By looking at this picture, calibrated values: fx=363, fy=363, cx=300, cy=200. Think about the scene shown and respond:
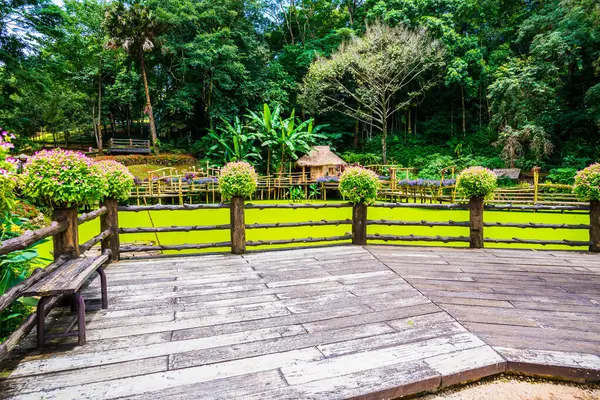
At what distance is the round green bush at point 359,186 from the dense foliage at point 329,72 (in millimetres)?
10732

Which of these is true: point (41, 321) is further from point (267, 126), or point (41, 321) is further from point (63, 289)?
point (267, 126)

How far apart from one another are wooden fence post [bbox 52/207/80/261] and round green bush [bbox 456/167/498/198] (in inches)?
198

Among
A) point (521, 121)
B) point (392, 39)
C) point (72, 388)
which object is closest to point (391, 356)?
point (72, 388)

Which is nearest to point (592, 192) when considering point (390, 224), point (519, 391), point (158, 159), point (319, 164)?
point (390, 224)

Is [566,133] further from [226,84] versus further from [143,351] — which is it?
[143,351]

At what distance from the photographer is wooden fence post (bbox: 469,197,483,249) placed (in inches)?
215

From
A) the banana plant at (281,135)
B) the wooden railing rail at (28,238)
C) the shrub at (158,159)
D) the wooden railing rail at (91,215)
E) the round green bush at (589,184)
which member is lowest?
the wooden railing rail at (28,238)

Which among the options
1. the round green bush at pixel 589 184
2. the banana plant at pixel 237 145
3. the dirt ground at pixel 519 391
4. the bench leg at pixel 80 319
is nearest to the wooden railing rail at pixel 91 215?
the bench leg at pixel 80 319

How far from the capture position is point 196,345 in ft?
8.23

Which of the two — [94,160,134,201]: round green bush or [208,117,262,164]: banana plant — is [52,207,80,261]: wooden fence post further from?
[208,117,262,164]: banana plant

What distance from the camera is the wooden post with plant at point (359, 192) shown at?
17.6 ft

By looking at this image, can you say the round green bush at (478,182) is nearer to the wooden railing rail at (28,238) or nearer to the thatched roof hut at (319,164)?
the wooden railing rail at (28,238)

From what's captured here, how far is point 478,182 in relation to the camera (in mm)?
5336

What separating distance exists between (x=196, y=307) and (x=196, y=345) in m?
0.71
